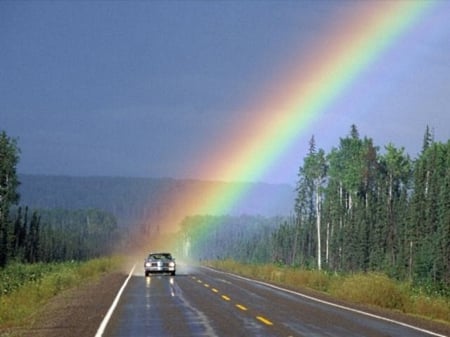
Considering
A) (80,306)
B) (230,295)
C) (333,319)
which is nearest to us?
(333,319)

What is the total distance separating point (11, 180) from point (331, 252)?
144ft

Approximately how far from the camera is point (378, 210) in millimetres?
92625

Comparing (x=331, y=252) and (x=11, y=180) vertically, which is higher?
(x=11, y=180)

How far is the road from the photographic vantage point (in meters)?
17.9

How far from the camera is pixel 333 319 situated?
2159cm

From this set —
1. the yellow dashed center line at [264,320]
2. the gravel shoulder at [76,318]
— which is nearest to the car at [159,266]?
the gravel shoulder at [76,318]

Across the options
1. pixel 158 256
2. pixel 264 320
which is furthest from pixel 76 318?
pixel 158 256

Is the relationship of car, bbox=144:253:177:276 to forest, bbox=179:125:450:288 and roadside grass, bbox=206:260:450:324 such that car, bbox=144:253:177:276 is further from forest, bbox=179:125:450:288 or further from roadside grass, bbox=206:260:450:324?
forest, bbox=179:125:450:288

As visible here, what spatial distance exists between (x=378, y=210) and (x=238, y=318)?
7378 centimetres

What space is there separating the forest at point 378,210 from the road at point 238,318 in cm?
4790

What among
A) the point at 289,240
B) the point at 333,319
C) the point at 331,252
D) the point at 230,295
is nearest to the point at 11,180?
the point at 331,252

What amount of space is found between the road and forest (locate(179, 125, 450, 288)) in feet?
157

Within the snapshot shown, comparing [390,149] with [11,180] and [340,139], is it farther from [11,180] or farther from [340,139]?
[11,180]

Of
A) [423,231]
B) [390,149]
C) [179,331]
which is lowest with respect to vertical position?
[179,331]
